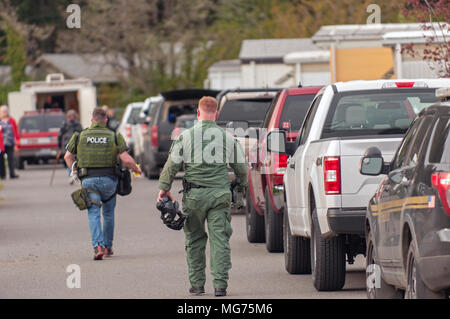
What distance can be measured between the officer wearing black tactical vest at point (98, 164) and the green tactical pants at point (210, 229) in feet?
11.8

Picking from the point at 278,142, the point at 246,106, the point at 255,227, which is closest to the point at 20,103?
the point at 246,106

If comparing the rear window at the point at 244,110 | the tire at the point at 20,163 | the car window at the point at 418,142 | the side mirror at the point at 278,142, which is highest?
the car window at the point at 418,142

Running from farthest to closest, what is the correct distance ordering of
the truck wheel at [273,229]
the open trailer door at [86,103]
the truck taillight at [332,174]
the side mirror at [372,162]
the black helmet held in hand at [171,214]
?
the open trailer door at [86,103] < the truck wheel at [273,229] < the black helmet held in hand at [171,214] < the truck taillight at [332,174] < the side mirror at [372,162]

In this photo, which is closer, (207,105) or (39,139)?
(207,105)

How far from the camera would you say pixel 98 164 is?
15133mm

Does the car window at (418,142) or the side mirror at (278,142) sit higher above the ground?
the car window at (418,142)

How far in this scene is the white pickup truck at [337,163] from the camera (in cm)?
1067

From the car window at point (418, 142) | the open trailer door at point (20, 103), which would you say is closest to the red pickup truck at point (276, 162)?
the car window at point (418, 142)

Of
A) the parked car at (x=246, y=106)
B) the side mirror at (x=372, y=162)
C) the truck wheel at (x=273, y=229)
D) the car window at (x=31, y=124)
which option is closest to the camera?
the side mirror at (x=372, y=162)

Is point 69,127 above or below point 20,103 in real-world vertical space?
above

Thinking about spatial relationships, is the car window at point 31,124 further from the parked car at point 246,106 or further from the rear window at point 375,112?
the rear window at point 375,112

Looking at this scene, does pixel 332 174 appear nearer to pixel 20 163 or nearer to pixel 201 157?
pixel 201 157

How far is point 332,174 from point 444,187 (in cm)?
318

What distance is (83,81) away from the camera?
48.4m
